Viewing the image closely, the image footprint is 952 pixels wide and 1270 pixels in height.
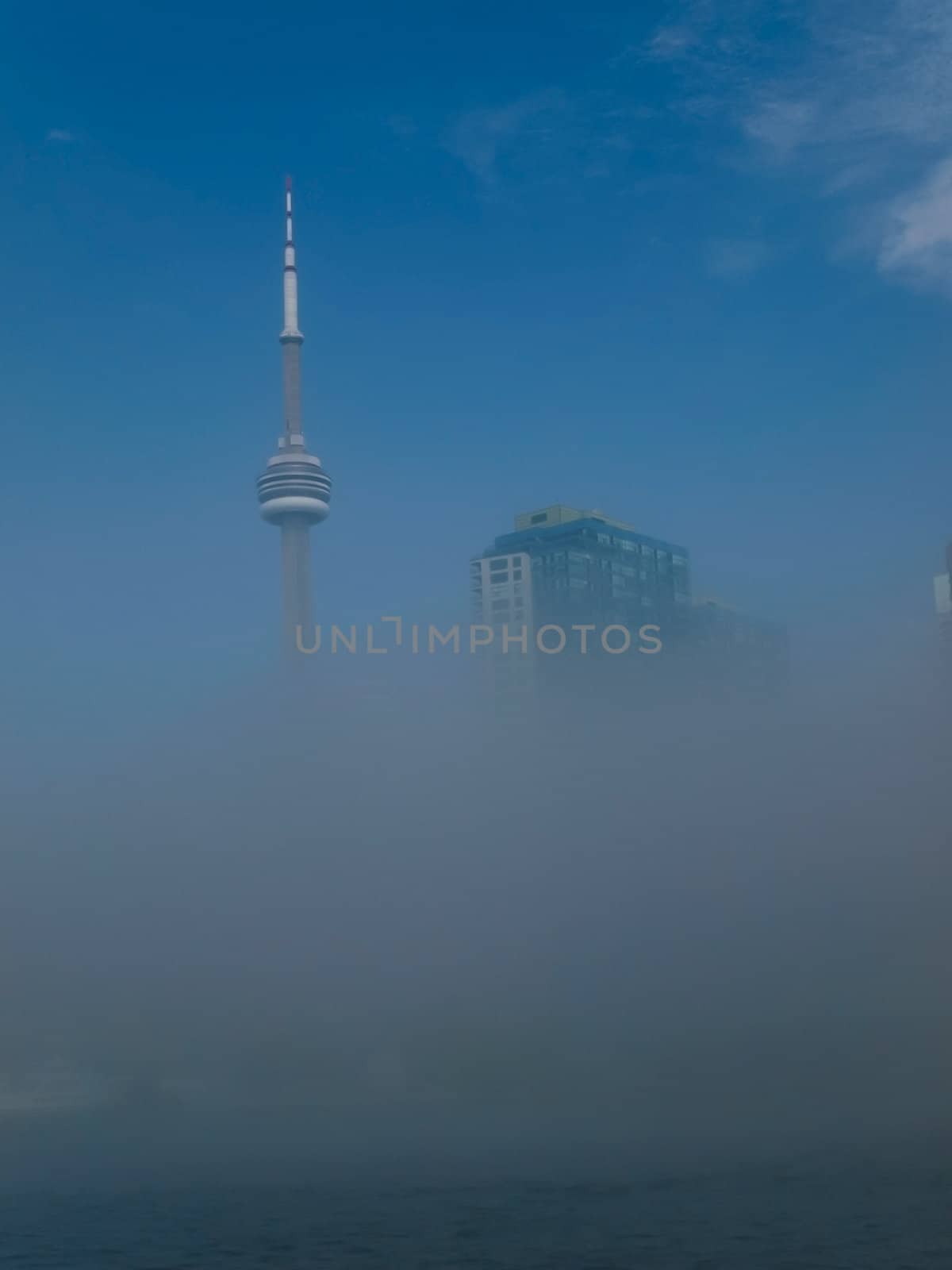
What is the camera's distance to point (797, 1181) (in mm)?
169125

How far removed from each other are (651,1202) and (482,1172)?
5319 cm

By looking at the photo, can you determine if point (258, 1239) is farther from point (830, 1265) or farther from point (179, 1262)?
point (830, 1265)

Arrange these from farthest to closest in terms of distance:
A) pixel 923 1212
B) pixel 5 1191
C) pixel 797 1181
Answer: pixel 5 1191 < pixel 797 1181 < pixel 923 1212

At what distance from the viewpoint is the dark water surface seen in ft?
361

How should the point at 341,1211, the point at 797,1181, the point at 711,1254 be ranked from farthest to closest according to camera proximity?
the point at 797,1181
the point at 341,1211
the point at 711,1254

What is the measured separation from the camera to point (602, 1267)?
343ft

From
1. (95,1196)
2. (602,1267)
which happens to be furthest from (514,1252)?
(95,1196)

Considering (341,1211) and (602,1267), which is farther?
(341,1211)

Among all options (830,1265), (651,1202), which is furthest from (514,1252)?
(651,1202)

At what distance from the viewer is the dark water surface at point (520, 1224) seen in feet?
361

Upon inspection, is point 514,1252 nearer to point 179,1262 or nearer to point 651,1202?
point 179,1262

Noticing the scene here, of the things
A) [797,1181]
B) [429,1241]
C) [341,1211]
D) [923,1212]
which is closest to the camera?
[429,1241]

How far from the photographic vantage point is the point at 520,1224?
134m

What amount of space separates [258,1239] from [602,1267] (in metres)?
38.6
